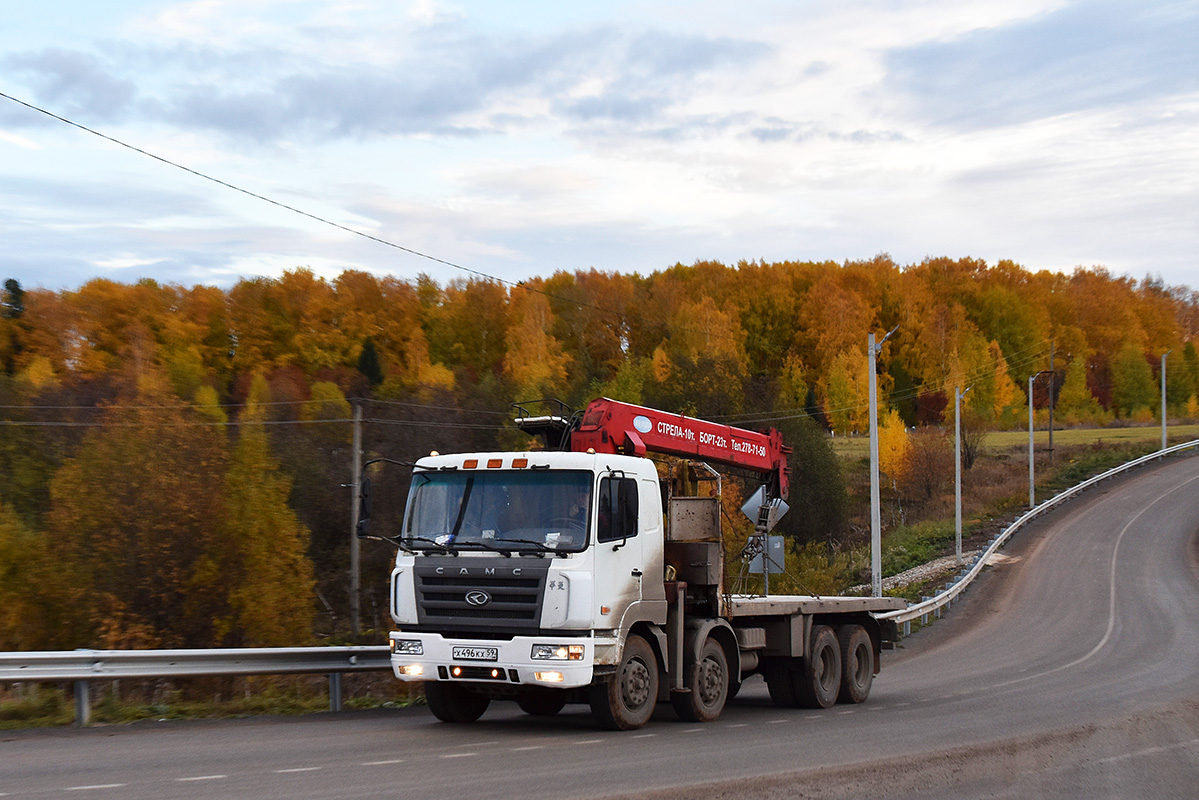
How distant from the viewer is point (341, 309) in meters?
88.6

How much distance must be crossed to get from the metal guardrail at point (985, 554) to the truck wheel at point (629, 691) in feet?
25.4

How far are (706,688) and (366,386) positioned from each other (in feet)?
210

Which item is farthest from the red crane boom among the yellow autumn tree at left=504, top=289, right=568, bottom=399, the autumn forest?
the yellow autumn tree at left=504, top=289, right=568, bottom=399

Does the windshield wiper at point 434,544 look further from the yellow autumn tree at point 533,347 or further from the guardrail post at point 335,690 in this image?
the yellow autumn tree at point 533,347

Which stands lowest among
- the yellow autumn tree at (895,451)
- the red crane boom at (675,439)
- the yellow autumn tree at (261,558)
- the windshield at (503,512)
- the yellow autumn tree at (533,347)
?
the yellow autumn tree at (261,558)

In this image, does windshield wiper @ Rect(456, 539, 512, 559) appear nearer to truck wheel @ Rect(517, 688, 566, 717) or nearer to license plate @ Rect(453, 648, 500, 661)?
license plate @ Rect(453, 648, 500, 661)

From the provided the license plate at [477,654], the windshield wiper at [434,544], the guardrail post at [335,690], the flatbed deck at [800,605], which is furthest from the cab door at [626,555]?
the guardrail post at [335,690]

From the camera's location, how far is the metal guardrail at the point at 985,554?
3081 cm

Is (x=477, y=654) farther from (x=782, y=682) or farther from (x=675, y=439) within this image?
(x=782, y=682)

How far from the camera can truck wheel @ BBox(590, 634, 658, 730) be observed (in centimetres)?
1227

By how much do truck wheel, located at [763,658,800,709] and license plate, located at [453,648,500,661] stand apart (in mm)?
5528

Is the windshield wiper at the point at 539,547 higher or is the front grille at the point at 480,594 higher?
the windshield wiper at the point at 539,547

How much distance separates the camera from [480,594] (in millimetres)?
11945

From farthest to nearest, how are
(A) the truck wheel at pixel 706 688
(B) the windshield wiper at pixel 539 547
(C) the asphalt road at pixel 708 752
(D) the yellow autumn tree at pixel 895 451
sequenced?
1. (D) the yellow autumn tree at pixel 895 451
2. (A) the truck wheel at pixel 706 688
3. (B) the windshield wiper at pixel 539 547
4. (C) the asphalt road at pixel 708 752
